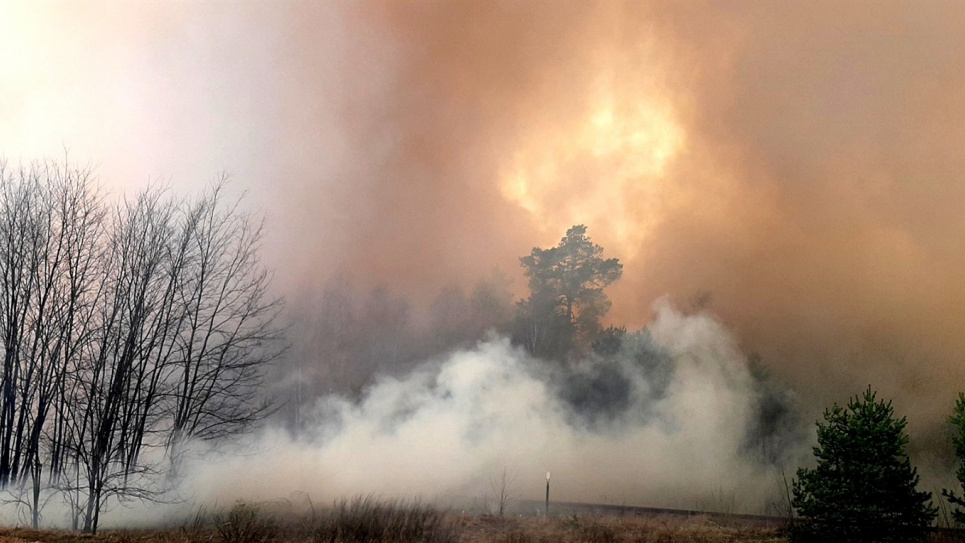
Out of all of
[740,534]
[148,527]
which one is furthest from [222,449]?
[740,534]

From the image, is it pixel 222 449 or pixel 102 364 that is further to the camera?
pixel 222 449

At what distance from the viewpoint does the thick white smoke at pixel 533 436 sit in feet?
73.6

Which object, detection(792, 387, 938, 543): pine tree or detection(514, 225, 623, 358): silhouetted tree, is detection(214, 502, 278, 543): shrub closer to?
detection(792, 387, 938, 543): pine tree

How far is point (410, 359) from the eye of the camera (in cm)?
3819

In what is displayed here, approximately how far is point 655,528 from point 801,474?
481 centimetres

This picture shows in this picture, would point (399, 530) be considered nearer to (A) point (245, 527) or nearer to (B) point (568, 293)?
(A) point (245, 527)

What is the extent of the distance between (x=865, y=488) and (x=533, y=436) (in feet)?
44.8

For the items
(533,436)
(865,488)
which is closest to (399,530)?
(533,436)

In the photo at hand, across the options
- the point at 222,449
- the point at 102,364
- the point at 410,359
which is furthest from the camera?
the point at 410,359

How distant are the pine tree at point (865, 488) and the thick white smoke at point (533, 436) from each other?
11.0 meters

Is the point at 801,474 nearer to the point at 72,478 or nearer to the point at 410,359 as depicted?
the point at 72,478

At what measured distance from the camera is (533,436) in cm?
2589

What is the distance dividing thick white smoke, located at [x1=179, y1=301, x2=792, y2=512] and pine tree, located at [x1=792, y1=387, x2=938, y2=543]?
11.0 m

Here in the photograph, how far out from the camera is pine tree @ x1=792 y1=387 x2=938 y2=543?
47.8 ft
